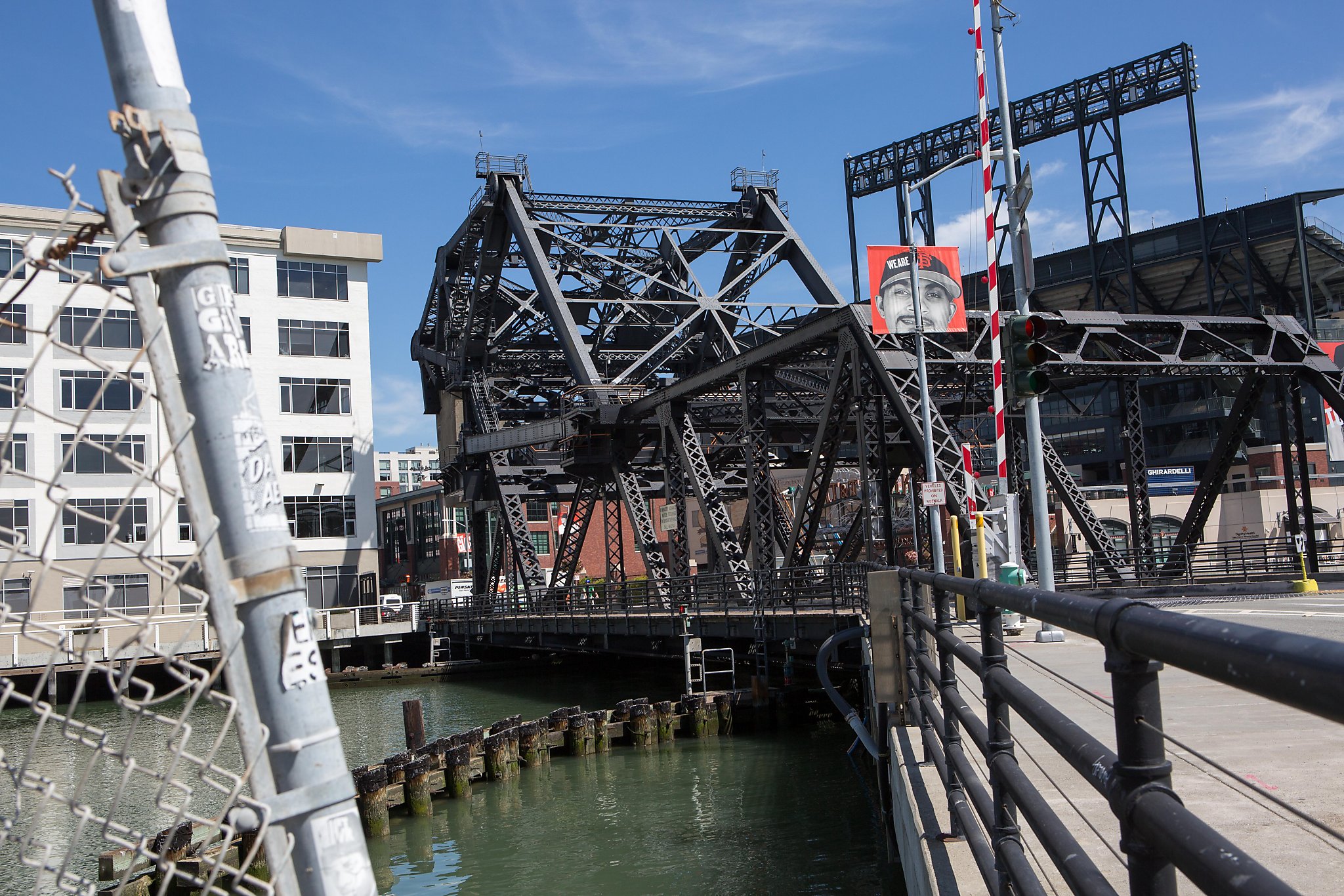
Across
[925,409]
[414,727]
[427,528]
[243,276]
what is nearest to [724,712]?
[414,727]

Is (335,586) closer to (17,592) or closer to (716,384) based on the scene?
(17,592)

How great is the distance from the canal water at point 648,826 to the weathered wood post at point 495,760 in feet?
0.57

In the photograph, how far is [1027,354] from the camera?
15227mm

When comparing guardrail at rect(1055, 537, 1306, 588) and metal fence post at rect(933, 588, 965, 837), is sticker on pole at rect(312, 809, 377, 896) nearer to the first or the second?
metal fence post at rect(933, 588, 965, 837)

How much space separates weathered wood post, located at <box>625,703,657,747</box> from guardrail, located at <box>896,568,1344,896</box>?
804 inches

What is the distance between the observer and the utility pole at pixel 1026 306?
17156 mm

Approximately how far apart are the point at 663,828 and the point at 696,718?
849 centimetres

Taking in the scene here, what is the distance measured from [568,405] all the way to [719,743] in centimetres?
1995

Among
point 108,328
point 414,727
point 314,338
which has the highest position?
point 314,338

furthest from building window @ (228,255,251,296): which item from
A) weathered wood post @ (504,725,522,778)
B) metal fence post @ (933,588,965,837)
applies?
metal fence post @ (933,588,965,837)

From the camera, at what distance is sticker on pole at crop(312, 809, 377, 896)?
8.33 ft

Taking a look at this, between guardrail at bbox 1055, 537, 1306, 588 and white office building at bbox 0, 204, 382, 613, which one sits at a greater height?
white office building at bbox 0, 204, 382, 613

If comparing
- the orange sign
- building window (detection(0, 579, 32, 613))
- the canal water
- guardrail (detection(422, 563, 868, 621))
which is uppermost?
the orange sign

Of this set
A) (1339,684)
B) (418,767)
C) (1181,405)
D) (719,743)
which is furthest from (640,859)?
(1181,405)
